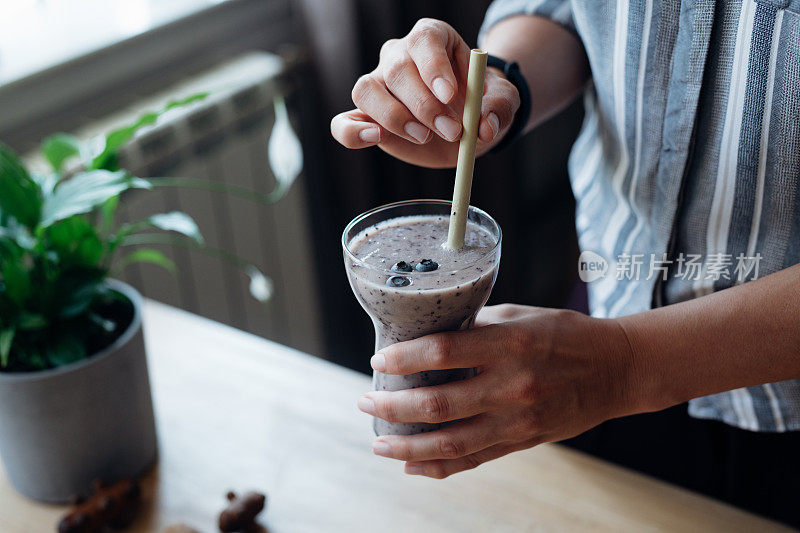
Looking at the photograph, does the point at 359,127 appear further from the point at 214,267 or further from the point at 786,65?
the point at 214,267

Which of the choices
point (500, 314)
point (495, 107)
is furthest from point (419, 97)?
point (500, 314)

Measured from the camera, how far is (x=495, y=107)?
82 cm

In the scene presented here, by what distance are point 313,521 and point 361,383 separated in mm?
265

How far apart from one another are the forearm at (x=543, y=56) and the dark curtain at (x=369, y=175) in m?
0.73

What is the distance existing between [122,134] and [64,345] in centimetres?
28

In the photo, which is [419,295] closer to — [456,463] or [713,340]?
[456,463]

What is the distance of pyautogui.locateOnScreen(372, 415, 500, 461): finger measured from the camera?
0.75m

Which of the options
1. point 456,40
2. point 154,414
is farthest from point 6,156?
point 456,40

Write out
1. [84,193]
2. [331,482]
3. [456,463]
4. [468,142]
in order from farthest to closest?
1. [331,482]
2. [84,193]
3. [456,463]
4. [468,142]

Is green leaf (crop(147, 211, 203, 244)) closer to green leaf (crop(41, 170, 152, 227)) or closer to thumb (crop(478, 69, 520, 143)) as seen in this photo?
green leaf (crop(41, 170, 152, 227))

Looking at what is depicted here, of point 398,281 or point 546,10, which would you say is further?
point 546,10

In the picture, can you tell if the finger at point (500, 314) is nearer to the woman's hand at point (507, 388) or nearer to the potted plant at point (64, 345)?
the woman's hand at point (507, 388)

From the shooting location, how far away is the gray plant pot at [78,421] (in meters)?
0.90

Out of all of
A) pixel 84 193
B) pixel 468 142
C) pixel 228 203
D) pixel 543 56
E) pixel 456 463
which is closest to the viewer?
pixel 468 142
